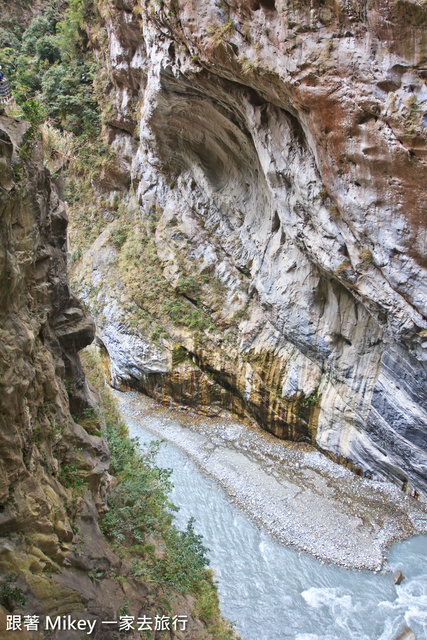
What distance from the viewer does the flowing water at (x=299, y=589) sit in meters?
7.66

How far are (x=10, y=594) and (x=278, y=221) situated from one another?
11116 millimetres

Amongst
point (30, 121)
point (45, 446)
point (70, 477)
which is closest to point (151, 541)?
point (70, 477)

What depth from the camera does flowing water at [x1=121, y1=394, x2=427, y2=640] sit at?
7.66 meters

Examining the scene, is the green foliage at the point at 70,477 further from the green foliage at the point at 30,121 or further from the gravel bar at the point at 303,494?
the gravel bar at the point at 303,494

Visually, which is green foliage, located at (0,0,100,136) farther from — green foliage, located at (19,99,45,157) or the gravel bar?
the gravel bar

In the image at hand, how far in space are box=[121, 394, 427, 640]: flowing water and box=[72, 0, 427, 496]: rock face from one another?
2.71 m

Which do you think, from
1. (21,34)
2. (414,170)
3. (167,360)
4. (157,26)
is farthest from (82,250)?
(414,170)

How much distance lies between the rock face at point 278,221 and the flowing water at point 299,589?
2.71 meters

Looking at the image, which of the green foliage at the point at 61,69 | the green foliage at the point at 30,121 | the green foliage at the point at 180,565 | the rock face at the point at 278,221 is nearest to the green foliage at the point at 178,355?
the rock face at the point at 278,221

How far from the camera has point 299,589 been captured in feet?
27.8

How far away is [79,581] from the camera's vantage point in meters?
4.50

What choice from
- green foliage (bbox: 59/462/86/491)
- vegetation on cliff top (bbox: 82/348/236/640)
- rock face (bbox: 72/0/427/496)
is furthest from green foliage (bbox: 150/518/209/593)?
rock face (bbox: 72/0/427/496)

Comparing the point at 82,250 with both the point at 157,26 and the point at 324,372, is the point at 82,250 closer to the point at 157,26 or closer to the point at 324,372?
the point at 157,26

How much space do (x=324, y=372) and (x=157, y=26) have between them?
1180 cm
